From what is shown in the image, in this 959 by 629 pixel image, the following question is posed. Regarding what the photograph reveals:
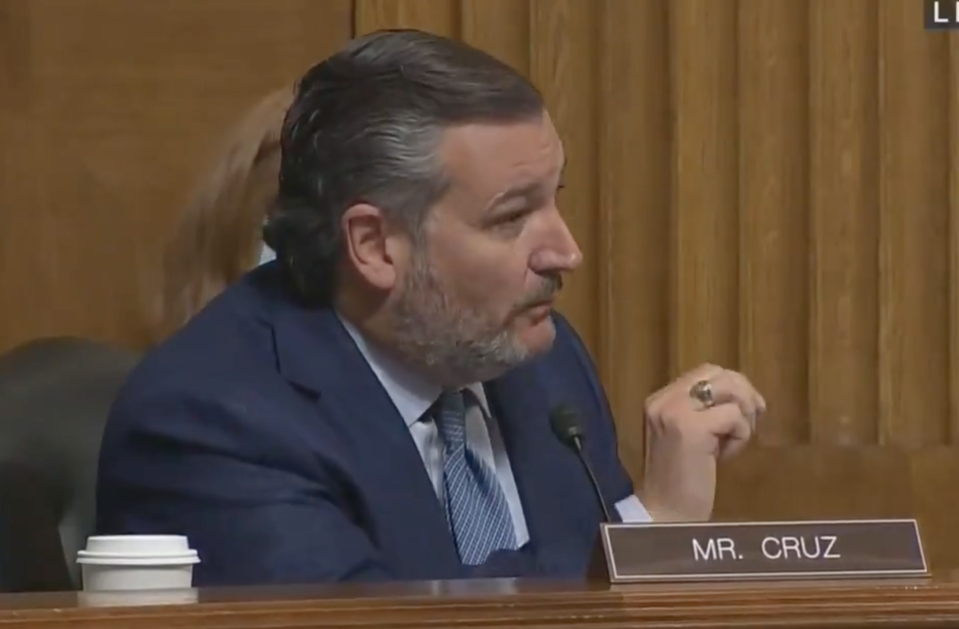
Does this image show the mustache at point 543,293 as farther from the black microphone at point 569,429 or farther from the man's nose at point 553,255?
the black microphone at point 569,429

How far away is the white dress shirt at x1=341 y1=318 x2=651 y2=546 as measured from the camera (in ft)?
6.25

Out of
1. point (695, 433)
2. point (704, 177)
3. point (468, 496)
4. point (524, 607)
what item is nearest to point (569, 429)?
point (468, 496)

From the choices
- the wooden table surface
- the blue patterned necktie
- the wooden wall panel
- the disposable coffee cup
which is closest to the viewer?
the wooden table surface

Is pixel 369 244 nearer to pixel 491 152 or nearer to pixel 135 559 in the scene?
pixel 491 152

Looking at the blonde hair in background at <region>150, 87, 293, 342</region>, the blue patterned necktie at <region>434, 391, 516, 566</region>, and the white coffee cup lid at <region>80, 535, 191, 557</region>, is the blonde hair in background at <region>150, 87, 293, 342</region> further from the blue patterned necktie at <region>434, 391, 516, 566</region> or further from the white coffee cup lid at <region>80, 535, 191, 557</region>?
the white coffee cup lid at <region>80, 535, 191, 557</region>

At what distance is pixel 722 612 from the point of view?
1.10 meters

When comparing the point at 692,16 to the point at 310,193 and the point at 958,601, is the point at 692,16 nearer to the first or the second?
the point at 310,193

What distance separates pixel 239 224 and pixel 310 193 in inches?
20.3

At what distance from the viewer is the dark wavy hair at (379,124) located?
6.18 ft

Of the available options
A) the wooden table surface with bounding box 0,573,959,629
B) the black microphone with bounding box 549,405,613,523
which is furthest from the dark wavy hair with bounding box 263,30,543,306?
the wooden table surface with bounding box 0,573,959,629

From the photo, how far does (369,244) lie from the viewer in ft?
6.28

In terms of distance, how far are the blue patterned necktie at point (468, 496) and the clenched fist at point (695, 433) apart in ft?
0.65

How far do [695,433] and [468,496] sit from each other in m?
0.28

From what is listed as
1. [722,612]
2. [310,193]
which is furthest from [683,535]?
[310,193]
